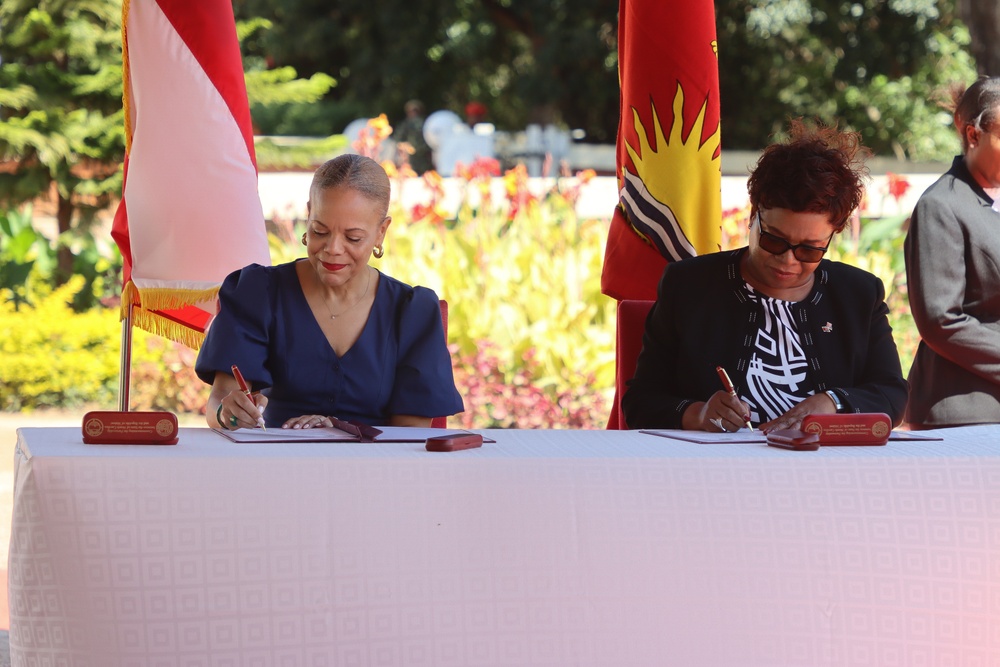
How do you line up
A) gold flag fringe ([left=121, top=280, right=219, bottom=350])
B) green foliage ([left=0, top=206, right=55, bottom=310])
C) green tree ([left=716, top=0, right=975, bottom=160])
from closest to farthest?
gold flag fringe ([left=121, top=280, right=219, bottom=350]), green foliage ([left=0, top=206, right=55, bottom=310]), green tree ([left=716, top=0, right=975, bottom=160])

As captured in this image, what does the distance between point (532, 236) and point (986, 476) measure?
15.2 feet

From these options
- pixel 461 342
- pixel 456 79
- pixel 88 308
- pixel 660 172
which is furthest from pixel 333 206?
pixel 456 79

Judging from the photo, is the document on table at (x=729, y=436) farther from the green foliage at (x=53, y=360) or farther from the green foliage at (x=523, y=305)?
the green foliage at (x=53, y=360)

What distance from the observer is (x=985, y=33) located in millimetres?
7816

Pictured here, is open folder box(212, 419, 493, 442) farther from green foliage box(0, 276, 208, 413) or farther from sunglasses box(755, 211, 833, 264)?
green foliage box(0, 276, 208, 413)

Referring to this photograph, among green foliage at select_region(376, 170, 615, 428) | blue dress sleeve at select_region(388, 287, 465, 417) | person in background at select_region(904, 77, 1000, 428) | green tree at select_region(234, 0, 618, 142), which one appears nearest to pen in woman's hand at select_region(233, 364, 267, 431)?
blue dress sleeve at select_region(388, 287, 465, 417)

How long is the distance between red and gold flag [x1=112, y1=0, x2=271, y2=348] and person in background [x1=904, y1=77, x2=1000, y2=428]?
6.27ft

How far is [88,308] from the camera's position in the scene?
890 cm

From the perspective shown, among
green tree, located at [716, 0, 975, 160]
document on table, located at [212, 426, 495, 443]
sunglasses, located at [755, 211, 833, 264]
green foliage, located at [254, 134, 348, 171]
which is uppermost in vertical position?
green tree, located at [716, 0, 975, 160]

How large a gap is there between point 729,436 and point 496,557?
642 millimetres

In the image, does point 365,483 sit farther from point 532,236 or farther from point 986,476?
point 532,236

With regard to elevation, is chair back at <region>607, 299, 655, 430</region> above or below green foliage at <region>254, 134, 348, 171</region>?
below

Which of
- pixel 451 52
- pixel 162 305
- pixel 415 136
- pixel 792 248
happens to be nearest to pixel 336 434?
pixel 792 248

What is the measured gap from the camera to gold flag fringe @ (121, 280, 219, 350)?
365cm
